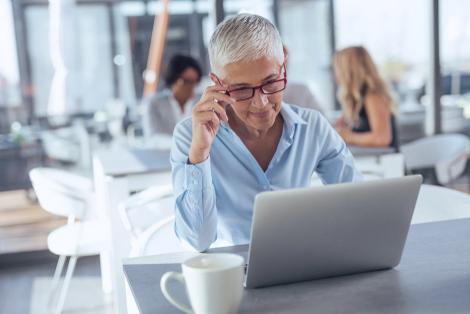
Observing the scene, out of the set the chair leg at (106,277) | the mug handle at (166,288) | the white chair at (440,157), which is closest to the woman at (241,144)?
the mug handle at (166,288)

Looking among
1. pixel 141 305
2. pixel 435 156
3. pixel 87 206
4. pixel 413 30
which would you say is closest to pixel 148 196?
pixel 87 206

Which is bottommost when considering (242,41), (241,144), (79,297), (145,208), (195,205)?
(79,297)

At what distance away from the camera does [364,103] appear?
347cm

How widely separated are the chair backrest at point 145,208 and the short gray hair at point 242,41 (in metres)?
0.73

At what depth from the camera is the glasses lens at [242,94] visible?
4.70 feet

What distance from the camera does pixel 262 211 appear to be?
890 mm

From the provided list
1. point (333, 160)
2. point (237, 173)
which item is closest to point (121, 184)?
point (237, 173)

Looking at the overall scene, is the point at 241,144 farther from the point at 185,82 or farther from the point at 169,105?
the point at 169,105

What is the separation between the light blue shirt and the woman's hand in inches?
1.3

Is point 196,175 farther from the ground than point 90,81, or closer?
closer

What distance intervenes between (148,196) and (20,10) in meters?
Answer: 2.46

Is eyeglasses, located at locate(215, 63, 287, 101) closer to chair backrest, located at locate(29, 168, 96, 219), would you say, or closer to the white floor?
chair backrest, located at locate(29, 168, 96, 219)

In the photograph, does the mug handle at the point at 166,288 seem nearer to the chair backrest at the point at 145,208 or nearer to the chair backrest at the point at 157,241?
the chair backrest at the point at 157,241

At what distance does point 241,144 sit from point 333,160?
31 centimetres
